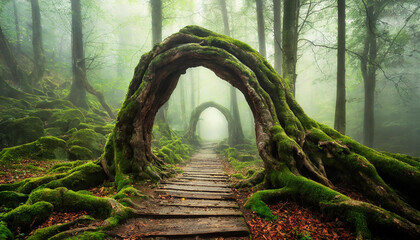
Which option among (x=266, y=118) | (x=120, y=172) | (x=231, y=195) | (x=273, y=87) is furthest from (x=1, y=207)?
(x=273, y=87)

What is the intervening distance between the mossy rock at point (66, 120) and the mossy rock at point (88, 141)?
146 cm

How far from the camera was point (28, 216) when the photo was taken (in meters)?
2.90

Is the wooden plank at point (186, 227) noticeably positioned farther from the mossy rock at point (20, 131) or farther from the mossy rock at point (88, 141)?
the mossy rock at point (20, 131)

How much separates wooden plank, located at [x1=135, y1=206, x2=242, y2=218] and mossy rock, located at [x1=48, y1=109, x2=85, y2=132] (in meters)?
8.58

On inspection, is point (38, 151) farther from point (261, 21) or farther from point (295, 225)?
point (261, 21)

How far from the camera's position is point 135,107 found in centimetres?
560

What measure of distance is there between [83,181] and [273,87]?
6361 mm

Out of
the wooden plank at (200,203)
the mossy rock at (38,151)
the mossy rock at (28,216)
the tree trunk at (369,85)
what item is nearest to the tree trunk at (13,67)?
the mossy rock at (38,151)

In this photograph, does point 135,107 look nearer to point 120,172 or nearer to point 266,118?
point 120,172

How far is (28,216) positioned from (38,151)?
18.4 ft

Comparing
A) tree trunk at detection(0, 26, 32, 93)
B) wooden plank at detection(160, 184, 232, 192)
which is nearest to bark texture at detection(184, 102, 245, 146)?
wooden plank at detection(160, 184, 232, 192)

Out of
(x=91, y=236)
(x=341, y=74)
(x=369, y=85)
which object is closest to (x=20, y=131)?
(x=91, y=236)

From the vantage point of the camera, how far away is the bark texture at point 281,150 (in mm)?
3250

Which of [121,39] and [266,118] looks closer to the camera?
[266,118]
